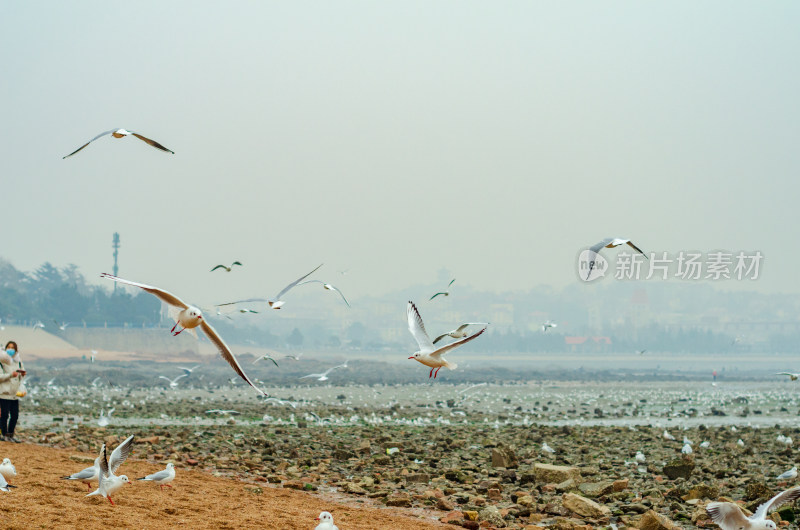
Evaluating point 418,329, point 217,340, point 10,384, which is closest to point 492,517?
point 418,329

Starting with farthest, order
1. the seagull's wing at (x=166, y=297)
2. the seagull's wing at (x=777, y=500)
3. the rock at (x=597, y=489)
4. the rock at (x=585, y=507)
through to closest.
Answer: the rock at (x=597, y=489), the rock at (x=585, y=507), the seagull's wing at (x=777, y=500), the seagull's wing at (x=166, y=297)

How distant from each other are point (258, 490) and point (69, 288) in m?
106

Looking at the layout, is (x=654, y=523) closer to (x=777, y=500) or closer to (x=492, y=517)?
(x=492, y=517)

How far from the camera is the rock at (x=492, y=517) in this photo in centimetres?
1007

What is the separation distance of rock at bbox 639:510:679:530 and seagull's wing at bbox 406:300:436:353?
395 cm

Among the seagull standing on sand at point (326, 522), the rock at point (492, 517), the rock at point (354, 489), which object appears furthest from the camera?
the rock at point (354, 489)

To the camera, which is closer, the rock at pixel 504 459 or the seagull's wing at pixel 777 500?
the seagull's wing at pixel 777 500

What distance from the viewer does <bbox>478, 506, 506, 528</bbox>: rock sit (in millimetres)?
10070

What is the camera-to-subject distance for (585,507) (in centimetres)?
1052

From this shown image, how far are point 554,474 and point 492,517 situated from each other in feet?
9.14

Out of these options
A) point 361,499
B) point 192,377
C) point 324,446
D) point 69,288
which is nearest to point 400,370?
point 192,377

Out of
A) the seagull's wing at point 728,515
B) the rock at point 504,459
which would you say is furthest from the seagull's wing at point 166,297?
the rock at point 504,459

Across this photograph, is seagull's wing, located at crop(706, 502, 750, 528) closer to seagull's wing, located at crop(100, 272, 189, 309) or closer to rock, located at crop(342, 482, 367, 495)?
seagull's wing, located at crop(100, 272, 189, 309)

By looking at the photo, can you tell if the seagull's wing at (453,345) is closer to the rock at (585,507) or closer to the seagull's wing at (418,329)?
the seagull's wing at (418,329)
